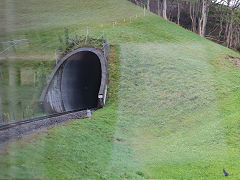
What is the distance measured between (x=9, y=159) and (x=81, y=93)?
1476cm

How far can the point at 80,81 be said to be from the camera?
19.9 m

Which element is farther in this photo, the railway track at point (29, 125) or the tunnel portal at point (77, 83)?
the tunnel portal at point (77, 83)

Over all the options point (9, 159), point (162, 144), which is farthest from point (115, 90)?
point (9, 159)

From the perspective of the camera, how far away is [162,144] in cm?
1177

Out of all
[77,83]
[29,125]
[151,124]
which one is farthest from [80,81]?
[29,125]

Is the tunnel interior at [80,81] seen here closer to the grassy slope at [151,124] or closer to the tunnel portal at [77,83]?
the tunnel portal at [77,83]

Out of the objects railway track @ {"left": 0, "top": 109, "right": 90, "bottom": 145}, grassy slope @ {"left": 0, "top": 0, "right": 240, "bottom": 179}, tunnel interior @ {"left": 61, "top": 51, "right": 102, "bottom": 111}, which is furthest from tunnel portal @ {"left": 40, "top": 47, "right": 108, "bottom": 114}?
railway track @ {"left": 0, "top": 109, "right": 90, "bottom": 145}

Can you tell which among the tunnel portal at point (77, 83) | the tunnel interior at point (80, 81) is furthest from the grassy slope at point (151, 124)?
the tunnel interior at point (80, 81)

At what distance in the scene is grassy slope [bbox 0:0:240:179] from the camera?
7965 millimetres

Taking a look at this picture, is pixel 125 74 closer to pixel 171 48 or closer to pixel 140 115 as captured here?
pixel 140 115

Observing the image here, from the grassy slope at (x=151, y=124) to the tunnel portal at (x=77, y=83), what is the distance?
3.66 ft

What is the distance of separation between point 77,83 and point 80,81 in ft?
1.13

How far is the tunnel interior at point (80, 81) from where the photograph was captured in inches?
720

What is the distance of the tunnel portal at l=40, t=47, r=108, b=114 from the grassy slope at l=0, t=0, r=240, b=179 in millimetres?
1117
